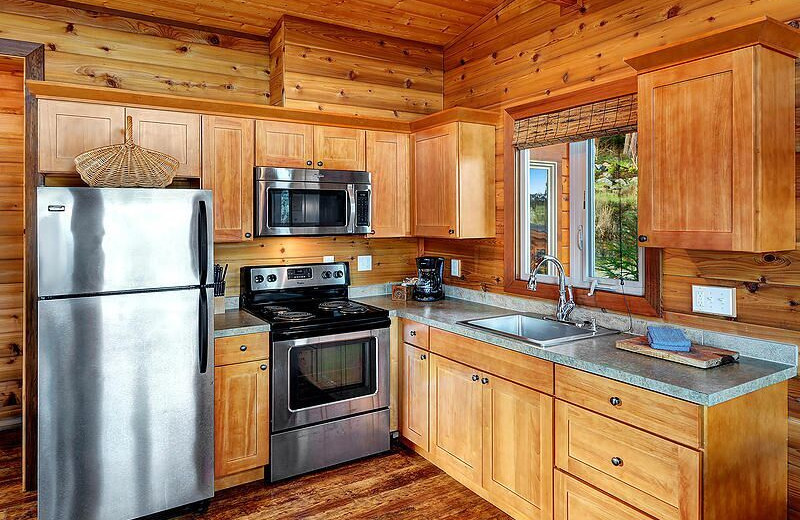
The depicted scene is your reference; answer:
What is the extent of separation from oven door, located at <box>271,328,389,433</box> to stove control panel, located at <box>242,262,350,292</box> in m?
0.64

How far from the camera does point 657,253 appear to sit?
2504 millimetres

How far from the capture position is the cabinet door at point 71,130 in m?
2.72

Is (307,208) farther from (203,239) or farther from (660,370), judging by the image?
(660,370)

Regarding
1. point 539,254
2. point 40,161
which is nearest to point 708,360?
point 539,254

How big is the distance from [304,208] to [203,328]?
3.43ft

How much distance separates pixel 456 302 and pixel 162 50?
7.99 feet

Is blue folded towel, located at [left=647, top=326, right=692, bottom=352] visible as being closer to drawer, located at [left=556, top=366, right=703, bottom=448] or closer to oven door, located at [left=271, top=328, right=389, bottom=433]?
drawer, located at [left=556, top=366, right=703, bottom=448]

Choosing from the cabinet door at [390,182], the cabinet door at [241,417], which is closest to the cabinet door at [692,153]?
the cabinet door at [390,182]

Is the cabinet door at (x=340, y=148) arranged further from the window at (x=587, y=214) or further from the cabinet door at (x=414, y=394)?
the cabinet door at (x=414, y=394)

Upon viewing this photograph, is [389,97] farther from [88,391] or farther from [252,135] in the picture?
[88,391]

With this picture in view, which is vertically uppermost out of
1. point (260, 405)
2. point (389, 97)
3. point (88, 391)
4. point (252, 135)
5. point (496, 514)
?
point (389, 97)

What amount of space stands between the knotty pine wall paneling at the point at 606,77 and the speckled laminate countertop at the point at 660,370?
Answer: 19 centimetres

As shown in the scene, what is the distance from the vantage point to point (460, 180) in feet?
11.0

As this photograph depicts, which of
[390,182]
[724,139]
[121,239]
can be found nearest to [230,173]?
[121,239]
